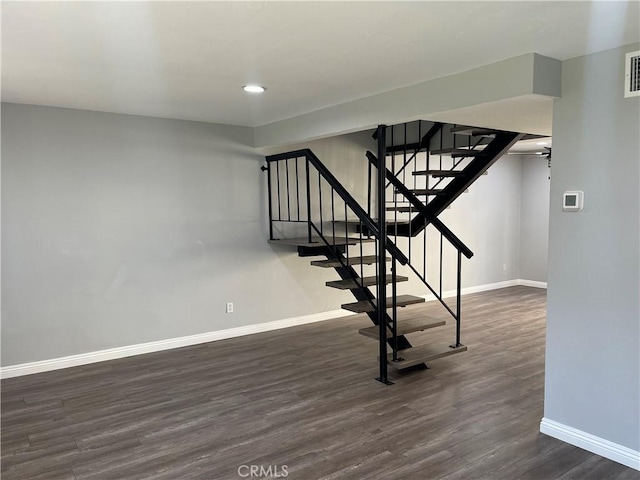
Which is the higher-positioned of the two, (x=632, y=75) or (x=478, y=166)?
(x=632, y=75)

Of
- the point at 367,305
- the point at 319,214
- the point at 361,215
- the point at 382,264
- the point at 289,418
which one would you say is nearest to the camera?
the point at 289,418

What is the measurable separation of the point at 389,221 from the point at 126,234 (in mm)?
3195

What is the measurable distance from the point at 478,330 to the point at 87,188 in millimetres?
4289

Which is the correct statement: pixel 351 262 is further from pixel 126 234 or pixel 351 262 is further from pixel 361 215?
pixel 126 234

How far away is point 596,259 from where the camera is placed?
8.47ft

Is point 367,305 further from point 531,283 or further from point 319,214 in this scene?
point 531,283

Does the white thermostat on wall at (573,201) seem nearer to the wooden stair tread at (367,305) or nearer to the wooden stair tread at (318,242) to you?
the wooden stair tread at (367,305)

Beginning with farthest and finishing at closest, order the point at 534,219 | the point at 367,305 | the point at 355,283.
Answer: the point at 534,219, the point at 355,283, the point at 367,305

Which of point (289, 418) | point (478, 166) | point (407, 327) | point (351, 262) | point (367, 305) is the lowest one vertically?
point (289, 418)

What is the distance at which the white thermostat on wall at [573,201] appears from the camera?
263 centimetres

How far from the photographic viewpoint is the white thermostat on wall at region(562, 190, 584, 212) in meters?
2.63

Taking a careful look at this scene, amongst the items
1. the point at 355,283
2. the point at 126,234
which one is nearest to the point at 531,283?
the point at 355,283

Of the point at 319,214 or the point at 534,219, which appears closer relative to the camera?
the point at 319,214

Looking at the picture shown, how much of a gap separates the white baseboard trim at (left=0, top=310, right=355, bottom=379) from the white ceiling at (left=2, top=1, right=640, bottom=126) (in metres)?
2.27
